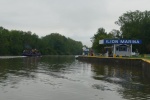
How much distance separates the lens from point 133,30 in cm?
9131

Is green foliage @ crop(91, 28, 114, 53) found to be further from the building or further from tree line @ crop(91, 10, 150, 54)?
the building

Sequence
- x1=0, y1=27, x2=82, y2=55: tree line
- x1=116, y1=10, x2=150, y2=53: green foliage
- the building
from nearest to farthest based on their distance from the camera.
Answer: the building < x1=116, y1=10, x2=150, y2=53: green foliage < x1=0, y1=27, x2=82, y2=55: tree line

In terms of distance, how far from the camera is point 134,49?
300 feet

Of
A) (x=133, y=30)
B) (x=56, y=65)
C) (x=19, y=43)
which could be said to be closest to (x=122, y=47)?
(x=56, y=65)

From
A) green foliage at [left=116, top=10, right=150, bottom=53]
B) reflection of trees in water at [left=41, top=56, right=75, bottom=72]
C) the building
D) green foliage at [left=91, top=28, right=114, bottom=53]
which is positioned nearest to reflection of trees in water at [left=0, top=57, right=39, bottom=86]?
reflection of trees in water at [left=41, top=56, right=75, bottom=72]

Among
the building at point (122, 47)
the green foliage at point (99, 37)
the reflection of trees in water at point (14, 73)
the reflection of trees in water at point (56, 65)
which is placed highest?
the green foliage at point (99, 37)

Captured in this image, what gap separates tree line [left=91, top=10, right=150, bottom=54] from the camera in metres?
90.0

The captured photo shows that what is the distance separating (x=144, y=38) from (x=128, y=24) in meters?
8.94

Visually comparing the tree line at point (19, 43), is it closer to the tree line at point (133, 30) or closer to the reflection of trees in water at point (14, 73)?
the tree line at point (133, 30)

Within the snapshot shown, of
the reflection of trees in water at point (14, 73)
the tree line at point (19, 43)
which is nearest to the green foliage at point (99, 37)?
the tree line at point (19, 43)

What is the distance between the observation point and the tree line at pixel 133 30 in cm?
9000

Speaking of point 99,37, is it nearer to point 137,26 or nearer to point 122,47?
point 137,26

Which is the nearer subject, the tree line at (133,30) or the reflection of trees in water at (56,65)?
the reflection of trees in water at (56,65)

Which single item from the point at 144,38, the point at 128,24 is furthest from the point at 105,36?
the point at 144,38
